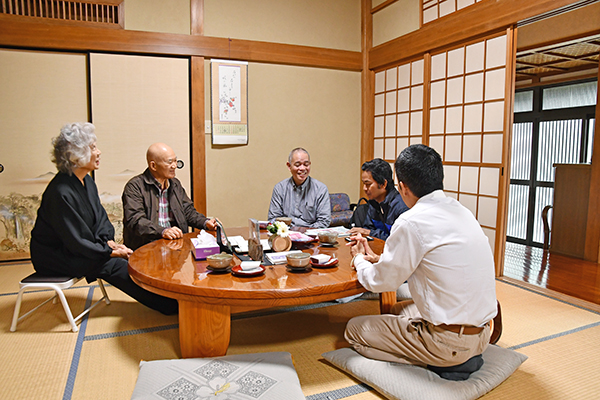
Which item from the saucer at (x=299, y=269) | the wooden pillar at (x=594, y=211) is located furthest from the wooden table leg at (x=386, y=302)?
the wooden pillar at (x=594, y=211)

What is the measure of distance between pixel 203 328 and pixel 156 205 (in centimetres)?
143

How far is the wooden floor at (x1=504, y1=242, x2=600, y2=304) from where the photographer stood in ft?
11.6

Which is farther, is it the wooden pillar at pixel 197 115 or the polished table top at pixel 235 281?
the wooden pillar at pixel 197 115

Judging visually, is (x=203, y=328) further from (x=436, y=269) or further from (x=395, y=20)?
(x=395, y=20)

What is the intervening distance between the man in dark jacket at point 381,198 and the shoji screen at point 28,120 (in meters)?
3.35

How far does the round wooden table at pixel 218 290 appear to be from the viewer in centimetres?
182

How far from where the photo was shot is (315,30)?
5.42m

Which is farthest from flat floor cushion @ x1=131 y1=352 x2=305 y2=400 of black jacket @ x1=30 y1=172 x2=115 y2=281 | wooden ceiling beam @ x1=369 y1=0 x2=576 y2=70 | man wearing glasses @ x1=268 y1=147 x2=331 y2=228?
wooden ceiling beam @ x1=369 y1=0 x2=576 y2=70

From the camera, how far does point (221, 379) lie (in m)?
1.83

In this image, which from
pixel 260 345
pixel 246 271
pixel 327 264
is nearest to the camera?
pixel 246 271

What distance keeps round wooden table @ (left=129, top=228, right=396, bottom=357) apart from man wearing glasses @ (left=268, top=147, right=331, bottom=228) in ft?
4.21

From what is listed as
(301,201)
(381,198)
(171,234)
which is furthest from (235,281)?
(301,201)

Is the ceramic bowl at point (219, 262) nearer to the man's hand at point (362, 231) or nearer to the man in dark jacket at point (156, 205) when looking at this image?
the man in dark jacket at point (156, 205)

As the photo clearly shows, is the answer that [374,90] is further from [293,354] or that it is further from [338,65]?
[293,354]
